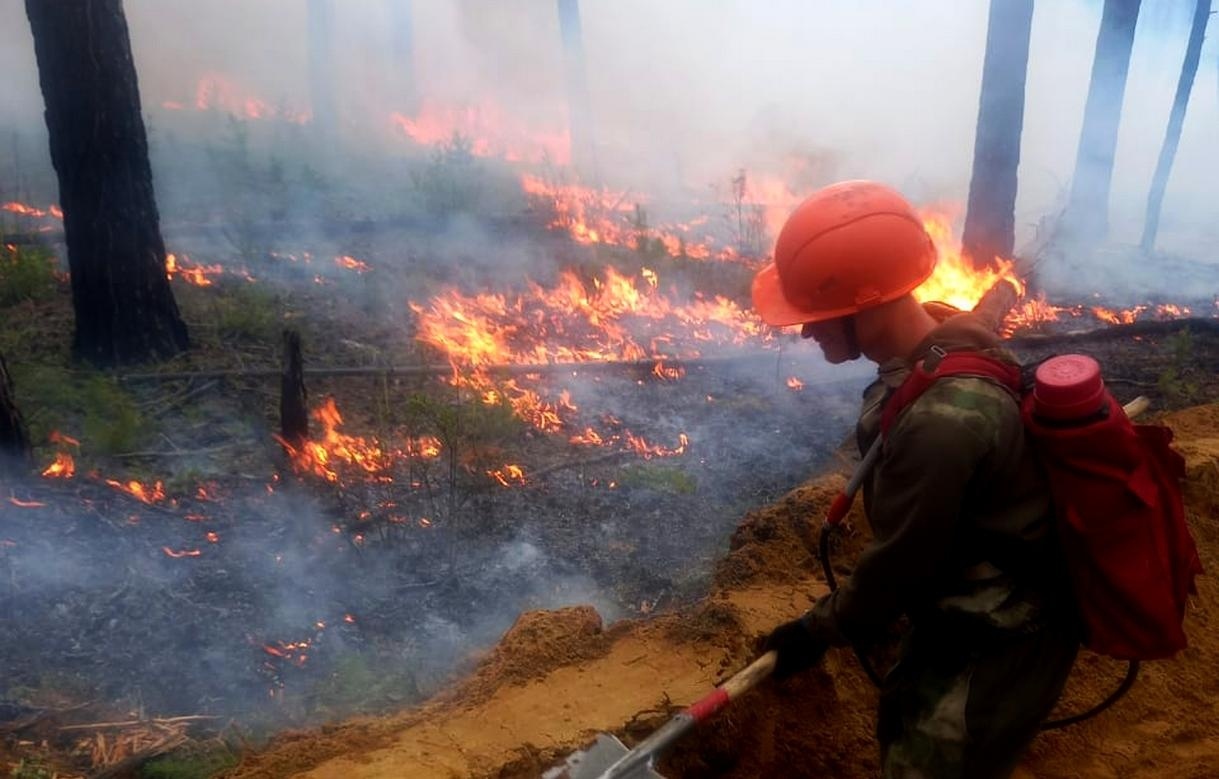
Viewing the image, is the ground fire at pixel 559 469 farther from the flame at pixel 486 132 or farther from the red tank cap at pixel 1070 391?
the flame at pixel 486 132

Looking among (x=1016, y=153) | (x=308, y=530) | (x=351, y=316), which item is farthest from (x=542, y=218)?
(x=308, y=530)

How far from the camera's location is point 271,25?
27.8 meters

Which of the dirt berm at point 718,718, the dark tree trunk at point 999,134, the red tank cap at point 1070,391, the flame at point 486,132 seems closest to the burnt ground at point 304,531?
the dirt berm at point 718,718

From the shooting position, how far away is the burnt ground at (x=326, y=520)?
15.0ft

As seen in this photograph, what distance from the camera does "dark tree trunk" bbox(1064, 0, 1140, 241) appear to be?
16.6 m

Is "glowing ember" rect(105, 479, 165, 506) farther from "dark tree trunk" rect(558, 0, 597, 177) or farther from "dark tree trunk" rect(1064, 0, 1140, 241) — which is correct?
"dark tree trunk" rect(1064, 0, 1140, 241)

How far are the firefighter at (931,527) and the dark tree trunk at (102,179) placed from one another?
6.42m

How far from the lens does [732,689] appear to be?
307 cm

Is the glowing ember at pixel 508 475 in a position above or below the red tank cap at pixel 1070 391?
below

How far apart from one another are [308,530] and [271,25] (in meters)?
27.0

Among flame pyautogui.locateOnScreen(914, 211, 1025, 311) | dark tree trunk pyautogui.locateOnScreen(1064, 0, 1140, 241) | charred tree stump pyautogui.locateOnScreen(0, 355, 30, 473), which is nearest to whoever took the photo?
charred tree stump pyautogui.locateOnScreen(0, 355, 30, 473)

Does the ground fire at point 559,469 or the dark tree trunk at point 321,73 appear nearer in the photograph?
the ground fire at point 559,469

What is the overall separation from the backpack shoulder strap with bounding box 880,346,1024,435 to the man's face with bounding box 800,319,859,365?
388 millimetres

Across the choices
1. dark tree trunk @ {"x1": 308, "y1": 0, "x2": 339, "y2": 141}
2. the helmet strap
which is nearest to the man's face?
the helmet strap
